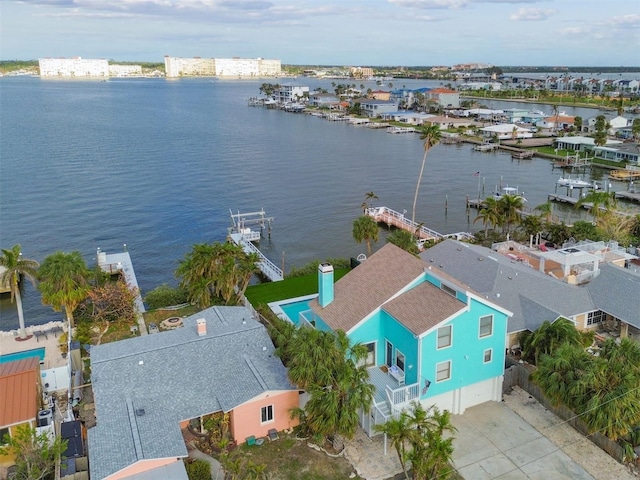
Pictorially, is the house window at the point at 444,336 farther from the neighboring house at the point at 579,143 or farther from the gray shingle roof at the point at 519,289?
the neighboring house at the point at 579,143

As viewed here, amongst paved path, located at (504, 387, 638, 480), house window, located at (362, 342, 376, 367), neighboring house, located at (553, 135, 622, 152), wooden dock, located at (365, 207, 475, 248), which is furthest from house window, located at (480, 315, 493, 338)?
neighboring house, located at (553, 135, 622, 152)

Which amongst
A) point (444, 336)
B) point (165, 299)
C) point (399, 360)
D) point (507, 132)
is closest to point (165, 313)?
point (165, 299)

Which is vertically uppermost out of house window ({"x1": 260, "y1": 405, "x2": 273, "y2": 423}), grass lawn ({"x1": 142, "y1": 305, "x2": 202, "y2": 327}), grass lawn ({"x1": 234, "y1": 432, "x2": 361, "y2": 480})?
house window ({"x1": 260, "y1": 405, "x2": 273, "y2": 423})

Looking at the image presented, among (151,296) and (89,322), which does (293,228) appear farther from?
(89,322)

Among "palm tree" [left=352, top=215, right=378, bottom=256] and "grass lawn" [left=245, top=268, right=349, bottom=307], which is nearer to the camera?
"grass lawn" [left=245, top=268, right=349, bottom=307]

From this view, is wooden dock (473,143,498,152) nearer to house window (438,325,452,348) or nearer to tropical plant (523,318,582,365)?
tropical plant (523,318,582,365)


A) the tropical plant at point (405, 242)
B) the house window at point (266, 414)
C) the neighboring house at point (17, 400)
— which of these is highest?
the tropical plant at point (405, 242)

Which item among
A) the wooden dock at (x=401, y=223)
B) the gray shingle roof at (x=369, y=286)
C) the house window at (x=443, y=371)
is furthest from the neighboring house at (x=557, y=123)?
the house window at (x=443, y=371)
